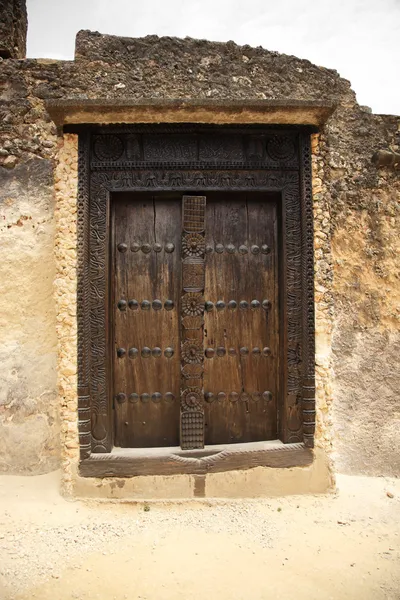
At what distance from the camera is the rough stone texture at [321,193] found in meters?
2.41

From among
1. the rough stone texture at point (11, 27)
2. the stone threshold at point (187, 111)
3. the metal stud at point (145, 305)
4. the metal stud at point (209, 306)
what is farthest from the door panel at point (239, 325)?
the rough stone texture at point (11, 27)

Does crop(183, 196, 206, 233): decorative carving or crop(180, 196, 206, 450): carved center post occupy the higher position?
crop(183, 196, 206, 233): decorative carving

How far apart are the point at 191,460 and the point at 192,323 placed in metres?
0.80

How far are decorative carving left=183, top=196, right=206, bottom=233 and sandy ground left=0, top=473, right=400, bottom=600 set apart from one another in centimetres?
162

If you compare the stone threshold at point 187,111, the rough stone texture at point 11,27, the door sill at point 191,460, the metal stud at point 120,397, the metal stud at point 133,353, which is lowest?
the door sill at point 191,460

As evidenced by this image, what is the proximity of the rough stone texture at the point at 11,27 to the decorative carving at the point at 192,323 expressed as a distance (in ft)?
6.53

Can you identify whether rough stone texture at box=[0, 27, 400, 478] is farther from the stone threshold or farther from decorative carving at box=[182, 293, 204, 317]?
decorative carving at box=[182, 293, 204, 317]

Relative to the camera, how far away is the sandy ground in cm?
174

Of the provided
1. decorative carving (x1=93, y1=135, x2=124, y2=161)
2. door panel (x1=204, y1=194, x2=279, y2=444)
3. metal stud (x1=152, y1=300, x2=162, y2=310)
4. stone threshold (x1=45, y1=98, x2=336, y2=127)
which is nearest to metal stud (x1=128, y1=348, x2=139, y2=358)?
metal stud (x1=152, y1=300, x2=162, y2=310)

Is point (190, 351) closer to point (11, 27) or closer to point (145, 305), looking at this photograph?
point (145, 305)

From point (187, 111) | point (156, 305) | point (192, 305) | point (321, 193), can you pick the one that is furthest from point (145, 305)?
point (321, 193)

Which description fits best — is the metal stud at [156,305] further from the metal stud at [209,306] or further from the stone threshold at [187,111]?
the stone threshold at [187,111]

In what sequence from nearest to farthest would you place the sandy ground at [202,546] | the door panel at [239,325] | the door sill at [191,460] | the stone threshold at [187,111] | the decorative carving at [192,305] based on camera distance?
the sandy ground at [202,546] < the stone threshold at [187,111] < the door sill at [191,460] < the decorative carving at [192,305] < the door panel at [239,325]

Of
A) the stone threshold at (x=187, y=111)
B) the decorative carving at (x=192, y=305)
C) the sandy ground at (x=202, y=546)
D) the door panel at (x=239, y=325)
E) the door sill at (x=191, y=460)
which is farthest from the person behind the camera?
the door panel at (x=239, y=325)
